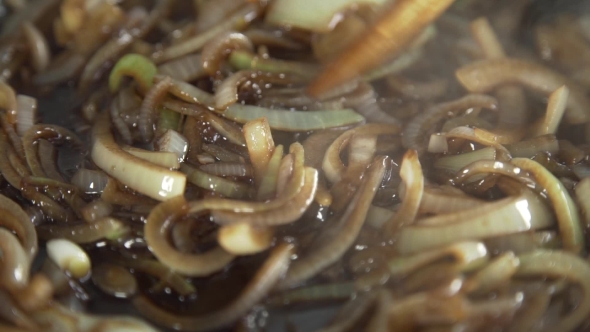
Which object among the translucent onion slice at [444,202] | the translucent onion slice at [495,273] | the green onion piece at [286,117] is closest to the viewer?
the translucent onion slice at [495,273]

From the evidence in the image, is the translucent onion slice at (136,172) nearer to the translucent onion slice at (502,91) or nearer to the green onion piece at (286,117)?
the green onion piece at (286,117)

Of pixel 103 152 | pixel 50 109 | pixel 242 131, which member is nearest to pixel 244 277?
pixel 242 131

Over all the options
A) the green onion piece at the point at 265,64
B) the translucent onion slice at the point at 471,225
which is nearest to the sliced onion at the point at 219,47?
the green onion piece at the point at 265,64

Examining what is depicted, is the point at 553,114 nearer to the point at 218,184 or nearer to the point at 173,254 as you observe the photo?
the point at 218,184

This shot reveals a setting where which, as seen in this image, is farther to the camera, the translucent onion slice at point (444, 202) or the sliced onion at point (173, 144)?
the sliced onion at point (173, 144)

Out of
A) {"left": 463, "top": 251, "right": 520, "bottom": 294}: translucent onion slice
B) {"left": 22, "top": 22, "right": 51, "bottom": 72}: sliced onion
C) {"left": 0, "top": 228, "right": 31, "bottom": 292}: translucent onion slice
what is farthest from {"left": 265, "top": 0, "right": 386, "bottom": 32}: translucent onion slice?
{"left": 0, "top": 228, "right": 31, "bottom": 292}: translucent onion slice

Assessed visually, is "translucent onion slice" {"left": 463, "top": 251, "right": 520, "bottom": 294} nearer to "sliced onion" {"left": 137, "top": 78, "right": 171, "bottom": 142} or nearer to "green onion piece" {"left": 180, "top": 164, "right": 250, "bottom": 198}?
"green onion piece" {"left": 180, "top": 164, "right": 250, "bottom": 198}

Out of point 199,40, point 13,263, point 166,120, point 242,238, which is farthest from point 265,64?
point 13,263
